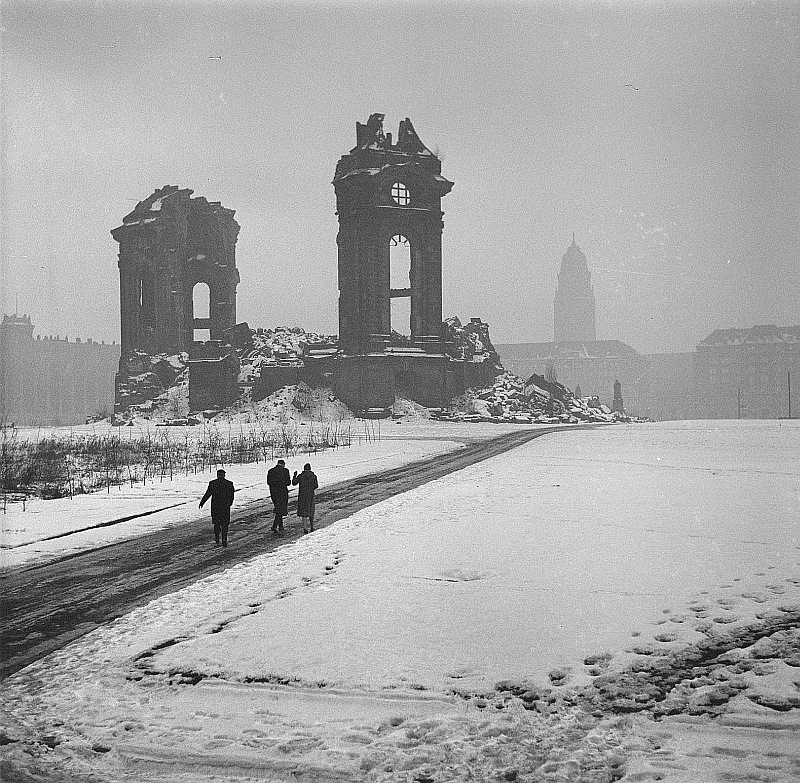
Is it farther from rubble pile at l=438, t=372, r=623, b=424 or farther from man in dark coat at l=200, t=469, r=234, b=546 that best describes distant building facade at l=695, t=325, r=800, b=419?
man in dark coat at l=200, t=469, r=234, b=546

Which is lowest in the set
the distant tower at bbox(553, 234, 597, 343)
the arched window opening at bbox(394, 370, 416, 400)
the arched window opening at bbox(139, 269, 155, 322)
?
the arched window opening at bbox(394, 370, 416, 400)

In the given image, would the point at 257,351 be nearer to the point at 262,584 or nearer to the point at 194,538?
the point at 194,538

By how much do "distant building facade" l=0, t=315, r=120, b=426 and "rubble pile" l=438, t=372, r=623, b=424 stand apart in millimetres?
48725

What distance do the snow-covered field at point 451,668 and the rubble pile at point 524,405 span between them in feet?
135

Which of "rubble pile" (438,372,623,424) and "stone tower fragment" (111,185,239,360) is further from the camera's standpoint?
"stone tower fragment" (111,185,239,360)

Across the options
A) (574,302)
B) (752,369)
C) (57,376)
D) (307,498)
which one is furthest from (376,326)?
(574,302)

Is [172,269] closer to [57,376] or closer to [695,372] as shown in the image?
[57,376]

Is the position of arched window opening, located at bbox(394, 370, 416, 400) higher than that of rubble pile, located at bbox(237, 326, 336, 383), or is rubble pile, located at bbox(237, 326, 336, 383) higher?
rubble pile, located at bbox(237, 326, 336, 383)

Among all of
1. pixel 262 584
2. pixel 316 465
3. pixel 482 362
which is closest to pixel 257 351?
pixel 482 362

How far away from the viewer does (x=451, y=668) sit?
22.1 feet

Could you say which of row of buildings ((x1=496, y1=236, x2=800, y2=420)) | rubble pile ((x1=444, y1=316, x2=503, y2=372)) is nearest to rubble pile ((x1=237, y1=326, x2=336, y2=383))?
rubble pile ((x1=444, y1=316, x2=503, y2=372))

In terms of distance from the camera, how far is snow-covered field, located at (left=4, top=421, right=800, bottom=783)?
5.31 meters

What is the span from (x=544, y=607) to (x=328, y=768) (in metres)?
3.68

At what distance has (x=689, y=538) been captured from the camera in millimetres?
11453
